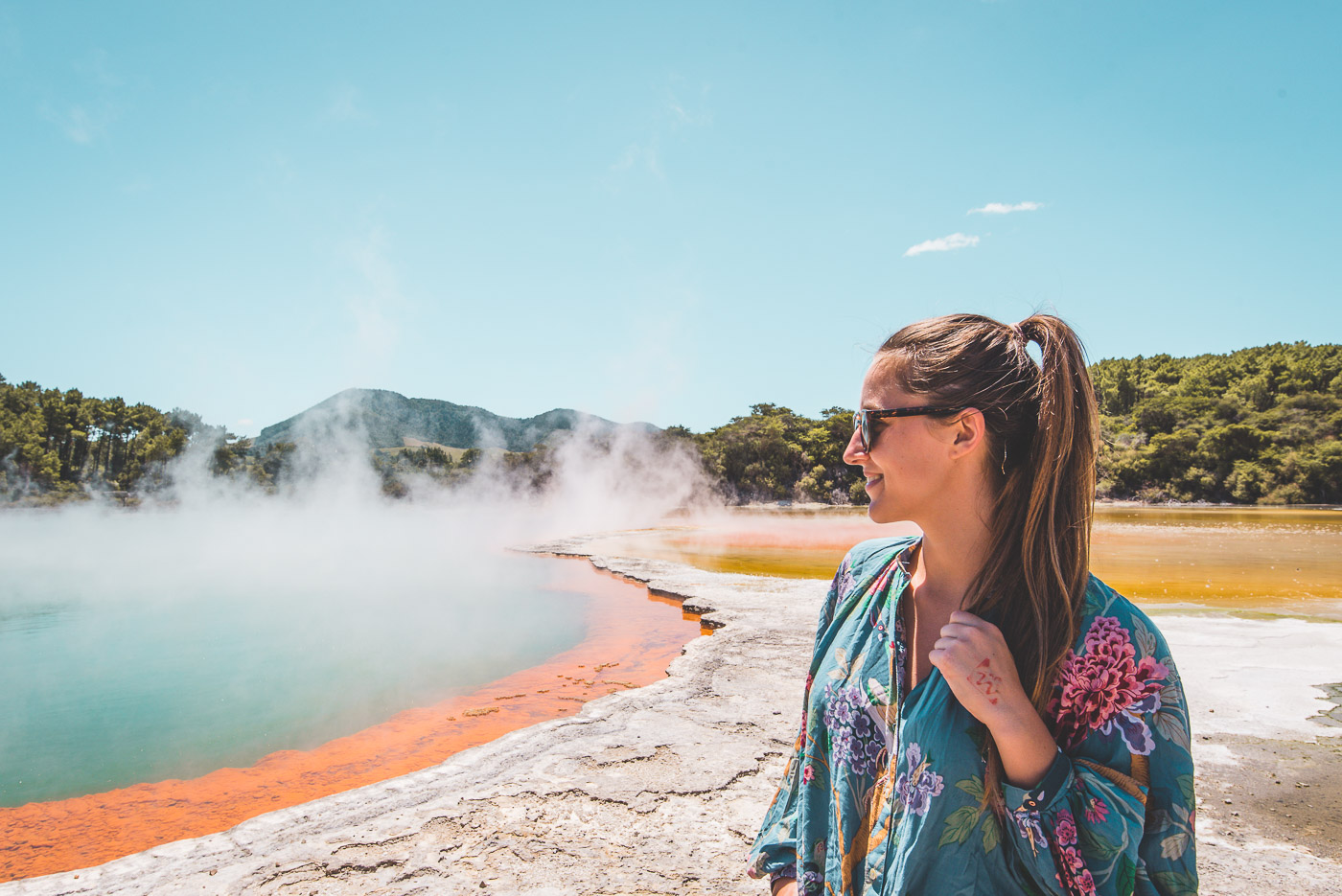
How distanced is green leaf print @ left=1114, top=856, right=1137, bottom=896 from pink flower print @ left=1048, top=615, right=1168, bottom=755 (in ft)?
0.47

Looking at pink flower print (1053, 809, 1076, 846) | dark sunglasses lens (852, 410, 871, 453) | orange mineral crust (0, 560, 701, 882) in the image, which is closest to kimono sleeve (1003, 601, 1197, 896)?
pink flower print (1053, 809, 1076, 846)

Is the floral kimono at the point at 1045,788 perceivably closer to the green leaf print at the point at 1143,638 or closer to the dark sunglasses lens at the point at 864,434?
the green leaf print at the point at 1143,638

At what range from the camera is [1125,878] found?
0.87 m

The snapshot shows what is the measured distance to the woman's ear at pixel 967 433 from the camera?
106 centimetres

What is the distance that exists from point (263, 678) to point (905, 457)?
723cm

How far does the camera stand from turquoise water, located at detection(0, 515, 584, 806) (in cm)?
498

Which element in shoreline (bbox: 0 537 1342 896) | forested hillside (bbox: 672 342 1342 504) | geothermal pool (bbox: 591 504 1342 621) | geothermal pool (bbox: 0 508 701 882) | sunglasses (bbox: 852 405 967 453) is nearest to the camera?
sunglasses (bbox: 852 405 967 453)

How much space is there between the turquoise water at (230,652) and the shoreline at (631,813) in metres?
2.31

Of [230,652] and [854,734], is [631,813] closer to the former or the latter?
[854,734]

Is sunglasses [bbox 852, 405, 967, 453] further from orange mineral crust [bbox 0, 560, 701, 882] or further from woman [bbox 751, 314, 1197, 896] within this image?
orange mineral crust [bbox 0, 560, 701, 882]

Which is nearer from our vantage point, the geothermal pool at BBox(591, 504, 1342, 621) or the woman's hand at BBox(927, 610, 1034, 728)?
the woman's hand at BBox(927, 610, 1034, 728)

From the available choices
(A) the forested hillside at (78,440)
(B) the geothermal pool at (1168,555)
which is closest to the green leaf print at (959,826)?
(B) the geothermal pool at (1168,555)

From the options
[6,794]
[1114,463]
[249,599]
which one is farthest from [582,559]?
[1114,463]

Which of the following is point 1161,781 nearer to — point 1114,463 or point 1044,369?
point 1044,369
